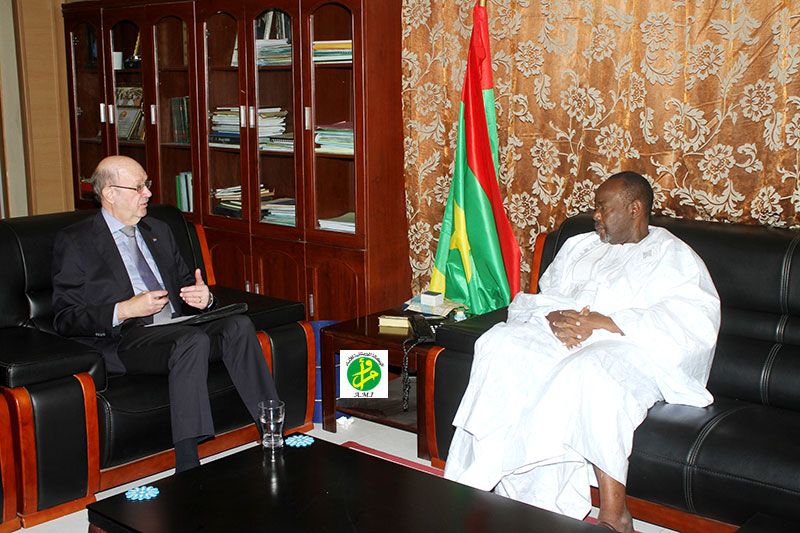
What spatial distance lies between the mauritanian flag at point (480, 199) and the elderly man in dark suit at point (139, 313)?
1.04m

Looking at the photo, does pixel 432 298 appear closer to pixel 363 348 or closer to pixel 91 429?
pixel 363 348

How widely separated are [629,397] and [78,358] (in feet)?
5.80

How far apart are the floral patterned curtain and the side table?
706 millimetres

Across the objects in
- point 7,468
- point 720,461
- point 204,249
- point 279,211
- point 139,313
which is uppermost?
point 279,211

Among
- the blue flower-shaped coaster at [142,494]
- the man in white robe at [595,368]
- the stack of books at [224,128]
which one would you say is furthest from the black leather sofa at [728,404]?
the stack of books at [224,128]

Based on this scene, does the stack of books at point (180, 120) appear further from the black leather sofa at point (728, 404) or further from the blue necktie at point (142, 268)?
the black leather sofa at point (728, 404)

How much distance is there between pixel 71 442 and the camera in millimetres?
2625

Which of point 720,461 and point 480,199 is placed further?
point 480,199

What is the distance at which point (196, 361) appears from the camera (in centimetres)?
285

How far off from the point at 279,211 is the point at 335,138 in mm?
546

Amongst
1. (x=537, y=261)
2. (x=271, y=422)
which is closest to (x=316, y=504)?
(x=271, y=422)

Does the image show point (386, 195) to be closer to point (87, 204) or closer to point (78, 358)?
point (78, 358)

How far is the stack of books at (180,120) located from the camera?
462 cm

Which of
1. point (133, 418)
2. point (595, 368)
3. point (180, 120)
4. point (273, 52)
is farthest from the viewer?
point (180, 120)
